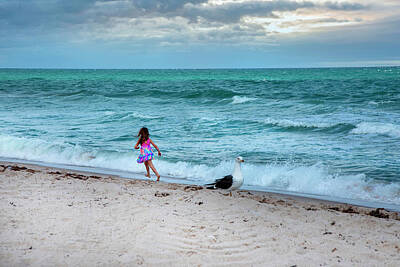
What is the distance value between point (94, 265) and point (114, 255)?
0.90 feet

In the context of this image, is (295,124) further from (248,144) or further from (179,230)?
(179,230)

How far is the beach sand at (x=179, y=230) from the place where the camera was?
4211 millimetres

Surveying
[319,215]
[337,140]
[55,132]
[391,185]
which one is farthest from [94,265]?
[55,132]

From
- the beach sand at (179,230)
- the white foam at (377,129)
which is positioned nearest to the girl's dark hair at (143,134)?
the beach sand at (179,230)

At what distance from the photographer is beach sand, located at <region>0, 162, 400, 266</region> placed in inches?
166

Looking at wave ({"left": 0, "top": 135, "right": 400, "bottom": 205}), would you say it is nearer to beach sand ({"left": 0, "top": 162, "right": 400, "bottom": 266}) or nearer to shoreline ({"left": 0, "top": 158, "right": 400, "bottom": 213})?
shoreline ({"left": 0, "top": 158, "right": 400, "bottom": 213})

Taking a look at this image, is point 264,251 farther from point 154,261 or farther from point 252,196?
point 252,196

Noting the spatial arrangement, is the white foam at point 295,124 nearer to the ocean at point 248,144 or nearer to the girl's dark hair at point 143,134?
the ocean at point 248,144

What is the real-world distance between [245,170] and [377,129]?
670 cm

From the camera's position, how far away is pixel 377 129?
13.7 m

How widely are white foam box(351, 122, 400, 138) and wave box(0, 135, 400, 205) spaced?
16.2 ft

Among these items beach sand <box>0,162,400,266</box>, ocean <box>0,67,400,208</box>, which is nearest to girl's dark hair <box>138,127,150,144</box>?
ocean <box>0,67,400,208</box>

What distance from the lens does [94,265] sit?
4.00m

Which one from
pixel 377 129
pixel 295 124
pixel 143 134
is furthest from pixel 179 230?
pixel 295 124
